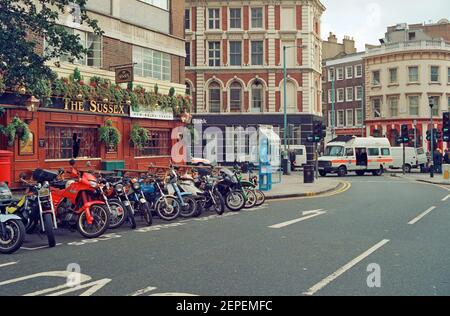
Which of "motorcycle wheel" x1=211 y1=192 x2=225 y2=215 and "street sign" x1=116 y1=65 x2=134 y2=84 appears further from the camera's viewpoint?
"street sign" x1=116 y1=65 x2=134 y2=84

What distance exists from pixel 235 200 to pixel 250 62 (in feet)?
117

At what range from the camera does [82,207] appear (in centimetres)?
1028

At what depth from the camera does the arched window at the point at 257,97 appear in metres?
48.8

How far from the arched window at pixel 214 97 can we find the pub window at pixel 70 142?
1162 inches

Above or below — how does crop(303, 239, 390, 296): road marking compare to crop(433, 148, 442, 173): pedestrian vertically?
below

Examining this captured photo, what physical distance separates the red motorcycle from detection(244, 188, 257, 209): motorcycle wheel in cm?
590

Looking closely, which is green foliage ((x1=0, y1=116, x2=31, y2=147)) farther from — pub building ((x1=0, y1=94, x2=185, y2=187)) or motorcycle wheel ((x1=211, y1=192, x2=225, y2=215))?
motorcycle wheel ((x1=211, y1=192, x2=225, y2=215))

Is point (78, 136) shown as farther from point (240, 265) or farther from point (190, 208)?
point (240, 265)

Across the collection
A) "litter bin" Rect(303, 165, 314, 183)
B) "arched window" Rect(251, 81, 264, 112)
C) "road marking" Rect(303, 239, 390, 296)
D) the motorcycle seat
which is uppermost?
"arched window" Rect(251, 81, 264, 112)

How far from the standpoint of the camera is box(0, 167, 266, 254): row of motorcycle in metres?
9.50

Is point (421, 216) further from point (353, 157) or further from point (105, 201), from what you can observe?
point (353, 157)

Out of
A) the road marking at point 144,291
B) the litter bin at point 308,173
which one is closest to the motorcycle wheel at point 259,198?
the litter bin at point 308,173

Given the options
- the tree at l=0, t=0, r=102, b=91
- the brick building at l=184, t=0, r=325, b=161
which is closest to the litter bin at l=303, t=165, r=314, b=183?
the tree at l=0, t=0, r=102, b=91
